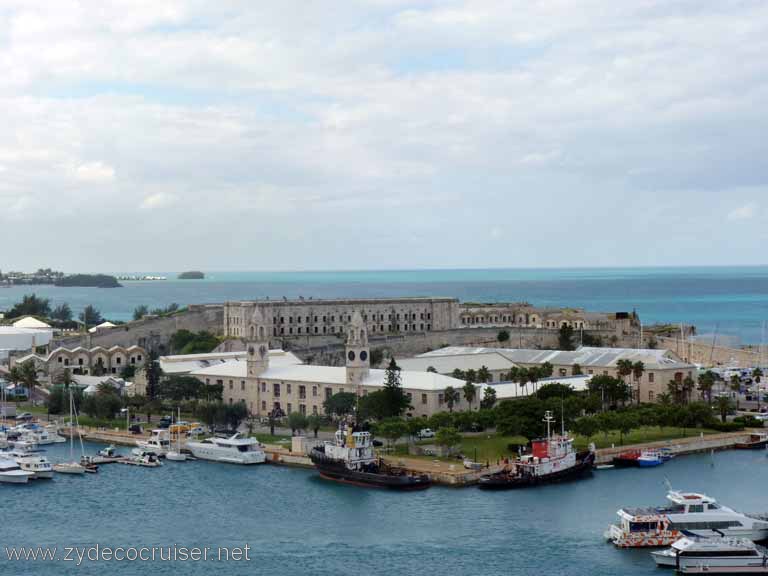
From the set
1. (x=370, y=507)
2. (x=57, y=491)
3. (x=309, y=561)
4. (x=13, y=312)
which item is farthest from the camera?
(x=13, y=312)

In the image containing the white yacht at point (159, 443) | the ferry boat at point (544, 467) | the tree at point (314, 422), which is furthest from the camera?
the tree at point (314, 422)

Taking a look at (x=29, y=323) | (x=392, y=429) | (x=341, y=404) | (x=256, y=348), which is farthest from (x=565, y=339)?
(x=29, y=323)

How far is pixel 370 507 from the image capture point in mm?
48000

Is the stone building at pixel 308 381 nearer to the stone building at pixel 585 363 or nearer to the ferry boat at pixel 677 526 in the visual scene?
the stone building at pixel 585 363

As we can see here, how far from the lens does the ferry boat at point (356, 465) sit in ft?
168

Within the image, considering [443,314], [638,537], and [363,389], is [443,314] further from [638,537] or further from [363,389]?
[638,537]

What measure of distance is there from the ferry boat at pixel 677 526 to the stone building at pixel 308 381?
78.0 ft

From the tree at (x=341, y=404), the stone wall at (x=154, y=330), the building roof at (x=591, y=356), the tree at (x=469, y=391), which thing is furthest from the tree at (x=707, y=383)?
the stone wall at (x=154, y=330)

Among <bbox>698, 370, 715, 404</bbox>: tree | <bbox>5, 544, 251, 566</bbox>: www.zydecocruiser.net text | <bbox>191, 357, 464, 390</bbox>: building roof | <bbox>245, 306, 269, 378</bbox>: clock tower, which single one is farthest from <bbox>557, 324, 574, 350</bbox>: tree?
<bbox>5, 544, 251, 566</bbox>: www.zydecocruiser.net text

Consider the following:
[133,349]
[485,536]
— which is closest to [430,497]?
[485,536]

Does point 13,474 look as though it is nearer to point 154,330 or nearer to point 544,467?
point 544,467

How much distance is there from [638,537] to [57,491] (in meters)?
27.0

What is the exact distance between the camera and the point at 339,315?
104 metres

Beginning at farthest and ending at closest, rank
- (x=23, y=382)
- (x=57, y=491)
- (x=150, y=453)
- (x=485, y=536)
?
(x=23, y=382) < (x=150, y=453) < (x=57, y=491) < (x=485, y=536)
